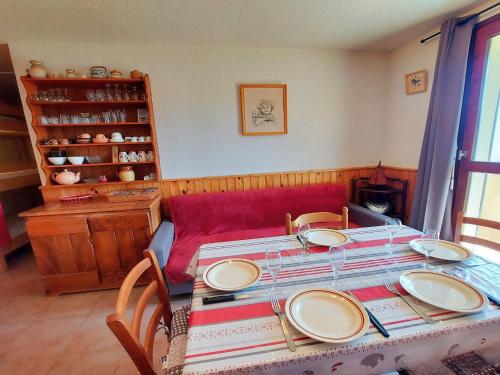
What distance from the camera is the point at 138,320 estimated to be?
817 mm

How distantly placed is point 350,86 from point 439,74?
81 cm

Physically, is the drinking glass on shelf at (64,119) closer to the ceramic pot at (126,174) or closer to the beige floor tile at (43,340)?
the ceramic pot at (126,174)

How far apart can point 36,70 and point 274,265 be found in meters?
2.50

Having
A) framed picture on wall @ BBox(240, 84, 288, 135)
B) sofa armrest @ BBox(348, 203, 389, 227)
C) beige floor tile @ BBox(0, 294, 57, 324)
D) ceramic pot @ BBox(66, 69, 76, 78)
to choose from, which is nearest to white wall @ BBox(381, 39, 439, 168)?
sofa armrest @ BBox(348, 203, 389, 227)

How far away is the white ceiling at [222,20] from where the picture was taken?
154cm

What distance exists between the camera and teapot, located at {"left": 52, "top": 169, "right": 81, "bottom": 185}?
205cm

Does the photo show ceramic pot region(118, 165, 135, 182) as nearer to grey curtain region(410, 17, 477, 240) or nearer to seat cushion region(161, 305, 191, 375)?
seat cushion region(161, 305, 191, 375)

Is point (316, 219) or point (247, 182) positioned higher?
point (247, 182)

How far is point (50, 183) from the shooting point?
2098mm

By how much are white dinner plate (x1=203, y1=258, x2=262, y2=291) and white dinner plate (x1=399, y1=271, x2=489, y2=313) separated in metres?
0.56

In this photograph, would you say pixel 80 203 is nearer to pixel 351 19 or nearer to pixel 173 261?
pixel 173 261

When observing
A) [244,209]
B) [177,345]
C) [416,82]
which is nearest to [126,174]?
[244,209]

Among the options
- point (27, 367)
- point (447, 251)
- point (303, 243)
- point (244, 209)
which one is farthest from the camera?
point (244, 209)

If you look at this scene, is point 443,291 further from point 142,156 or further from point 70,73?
point 70,73
